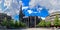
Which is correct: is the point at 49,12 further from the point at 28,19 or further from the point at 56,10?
the point at 28,19

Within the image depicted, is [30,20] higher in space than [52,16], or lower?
lower

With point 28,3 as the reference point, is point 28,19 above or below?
below

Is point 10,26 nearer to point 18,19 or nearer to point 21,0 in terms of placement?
point 18,19

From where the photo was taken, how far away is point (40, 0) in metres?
10.1

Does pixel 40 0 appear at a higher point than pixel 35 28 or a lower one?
higher

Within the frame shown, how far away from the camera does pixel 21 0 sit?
10.1m

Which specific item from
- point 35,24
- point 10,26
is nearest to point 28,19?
point 35,24

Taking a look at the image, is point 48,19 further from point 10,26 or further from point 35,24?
point 10,26

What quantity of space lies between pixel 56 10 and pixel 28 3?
1670 millimetres

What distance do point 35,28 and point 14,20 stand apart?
50.8 inches

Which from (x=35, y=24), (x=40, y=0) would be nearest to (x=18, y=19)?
(x=35, y=24)

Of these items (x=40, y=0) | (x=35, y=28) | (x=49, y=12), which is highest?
(x=40, y=0)

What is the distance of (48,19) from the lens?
9945mm

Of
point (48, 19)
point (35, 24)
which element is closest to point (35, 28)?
point (35, 24)
